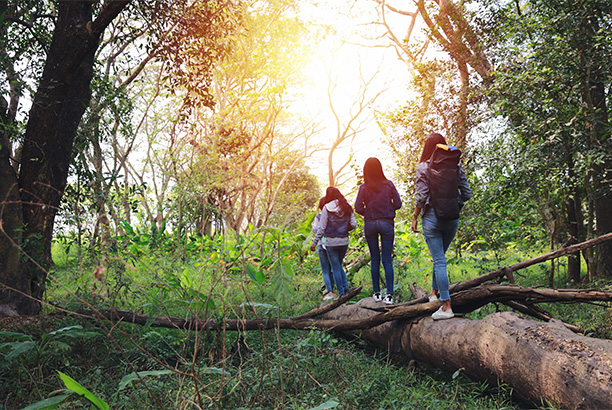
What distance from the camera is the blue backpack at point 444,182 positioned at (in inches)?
157

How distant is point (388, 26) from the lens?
14797 millimetres

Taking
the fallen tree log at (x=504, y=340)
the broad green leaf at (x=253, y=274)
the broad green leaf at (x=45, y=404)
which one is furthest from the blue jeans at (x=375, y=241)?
the broad green leaf at (x=45, y=404)

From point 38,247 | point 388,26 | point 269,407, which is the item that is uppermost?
point 388,26

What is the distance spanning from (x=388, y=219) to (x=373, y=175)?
641 mm

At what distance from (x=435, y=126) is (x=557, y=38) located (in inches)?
159

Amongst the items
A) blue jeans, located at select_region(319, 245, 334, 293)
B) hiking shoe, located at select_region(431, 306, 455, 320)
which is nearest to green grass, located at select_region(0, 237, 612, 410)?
hiking shoe, located at select_region(431, 306, 455, 320)

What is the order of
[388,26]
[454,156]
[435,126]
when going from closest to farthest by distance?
[454,156], [435,126], [388,26]

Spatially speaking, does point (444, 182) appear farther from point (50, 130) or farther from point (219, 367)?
point (50, 130)

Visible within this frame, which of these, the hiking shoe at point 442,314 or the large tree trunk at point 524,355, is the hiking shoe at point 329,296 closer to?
the large tree trunk at point 524,355

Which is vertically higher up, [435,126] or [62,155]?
[435,126]

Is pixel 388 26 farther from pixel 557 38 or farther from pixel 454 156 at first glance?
pixel 454 156

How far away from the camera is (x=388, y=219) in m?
5.35

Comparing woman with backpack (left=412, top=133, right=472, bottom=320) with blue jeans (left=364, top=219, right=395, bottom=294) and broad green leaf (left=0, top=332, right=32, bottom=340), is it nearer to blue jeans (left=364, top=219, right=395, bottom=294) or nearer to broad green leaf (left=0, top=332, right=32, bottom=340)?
blue jeans (left=364, top=219, right=395, bottom=294)

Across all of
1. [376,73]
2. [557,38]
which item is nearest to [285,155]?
[376,73]
